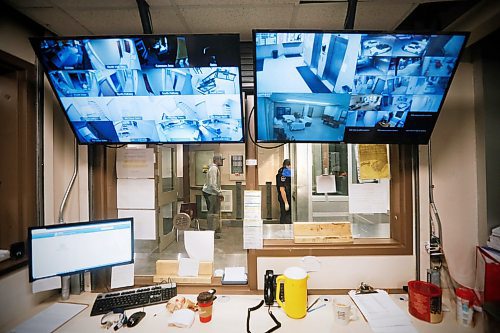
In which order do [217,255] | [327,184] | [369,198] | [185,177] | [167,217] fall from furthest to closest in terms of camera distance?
1. [185,177]
2. [167,217]
3. [217,255]
4. [327,184]
5. [369,198]

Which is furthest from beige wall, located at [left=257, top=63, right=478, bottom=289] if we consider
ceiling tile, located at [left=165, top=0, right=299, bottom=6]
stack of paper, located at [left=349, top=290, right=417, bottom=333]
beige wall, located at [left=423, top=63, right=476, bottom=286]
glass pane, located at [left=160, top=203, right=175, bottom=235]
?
ceiling tile, located at [left=165, top=0, right=299, bottom=6]

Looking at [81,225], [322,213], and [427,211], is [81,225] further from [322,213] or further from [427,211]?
[427,211]

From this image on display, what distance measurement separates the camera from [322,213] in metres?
1.89

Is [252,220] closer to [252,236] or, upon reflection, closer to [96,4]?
[252,236]

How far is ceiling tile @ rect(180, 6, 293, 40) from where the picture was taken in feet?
4.25

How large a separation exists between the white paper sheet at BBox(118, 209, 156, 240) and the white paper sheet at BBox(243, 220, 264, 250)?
0.67m

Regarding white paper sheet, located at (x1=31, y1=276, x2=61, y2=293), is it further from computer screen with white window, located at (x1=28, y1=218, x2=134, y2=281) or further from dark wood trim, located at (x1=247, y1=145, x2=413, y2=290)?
dark wood trim, located at (x1=247, y1=145, x2=413, y2=290)

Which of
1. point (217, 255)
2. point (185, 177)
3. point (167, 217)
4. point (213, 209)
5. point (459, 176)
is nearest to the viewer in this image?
point (459, 176)

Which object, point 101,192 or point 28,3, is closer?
point 28,3

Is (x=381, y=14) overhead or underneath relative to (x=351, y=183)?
overhead

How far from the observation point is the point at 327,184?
5.49 feet

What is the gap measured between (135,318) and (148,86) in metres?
1.27

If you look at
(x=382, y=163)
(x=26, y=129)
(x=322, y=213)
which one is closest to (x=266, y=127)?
(x=382, y=163)

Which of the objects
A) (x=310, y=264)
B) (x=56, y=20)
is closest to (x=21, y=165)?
(x=56, y=20)
